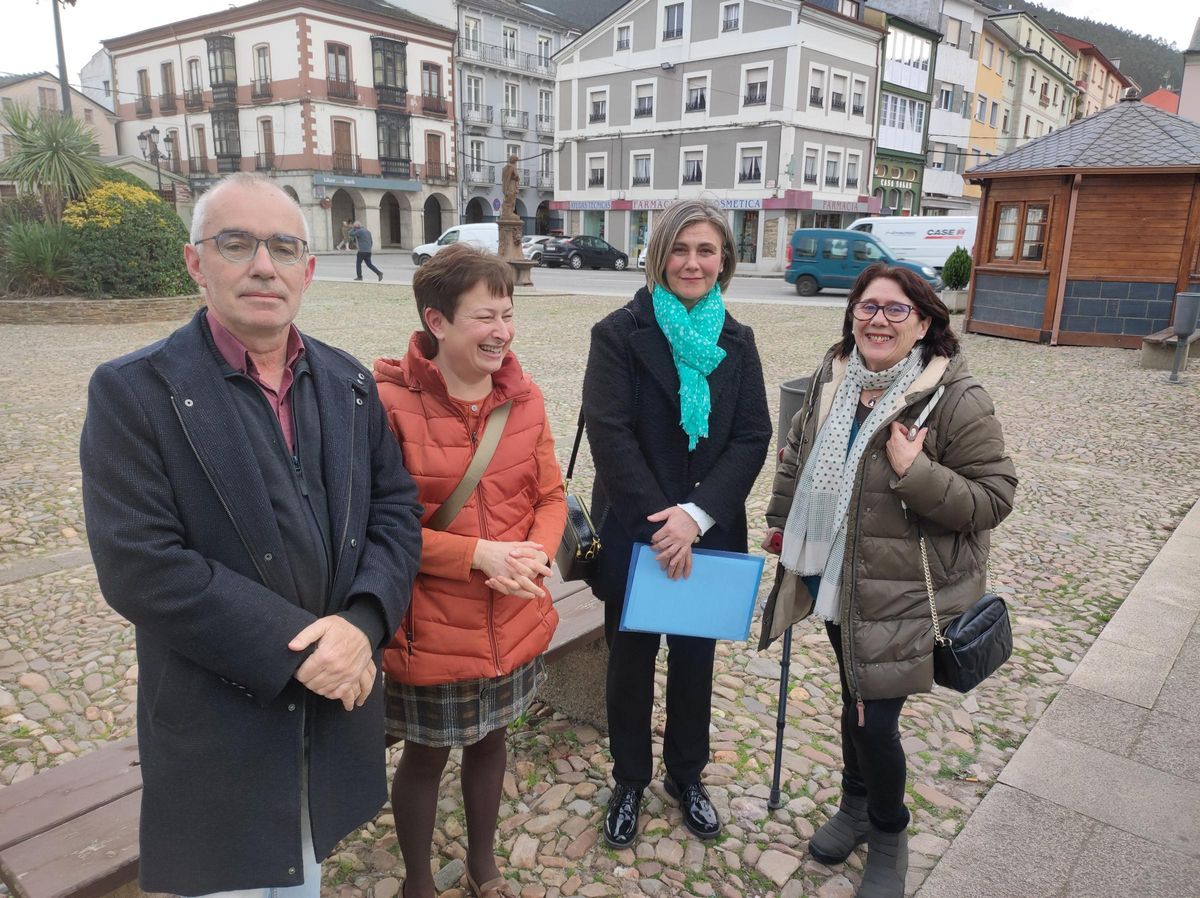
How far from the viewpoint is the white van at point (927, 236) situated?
973 inches

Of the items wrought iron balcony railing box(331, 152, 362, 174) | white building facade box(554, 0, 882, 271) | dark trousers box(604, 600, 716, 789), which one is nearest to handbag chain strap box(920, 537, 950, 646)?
dark trousers box(604, 600, 716, 789)

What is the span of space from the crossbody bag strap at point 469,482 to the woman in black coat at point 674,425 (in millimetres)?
443

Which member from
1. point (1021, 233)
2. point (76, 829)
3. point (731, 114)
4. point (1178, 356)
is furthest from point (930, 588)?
point (731, 114)

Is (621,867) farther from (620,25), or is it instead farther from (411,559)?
(620,25)

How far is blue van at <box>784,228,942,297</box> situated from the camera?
22.4 m

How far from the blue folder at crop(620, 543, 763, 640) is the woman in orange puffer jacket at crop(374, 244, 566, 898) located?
0.30m

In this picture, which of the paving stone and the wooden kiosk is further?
the wooden kiosk

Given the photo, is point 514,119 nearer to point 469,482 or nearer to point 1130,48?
point 469,482

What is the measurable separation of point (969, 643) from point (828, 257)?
21986mm

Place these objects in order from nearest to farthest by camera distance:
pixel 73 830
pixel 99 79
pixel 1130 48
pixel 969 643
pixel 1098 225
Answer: pixel 73 830, pixel 969 643, pixel 1098 225, pixel 99 79, pixel 1130 48

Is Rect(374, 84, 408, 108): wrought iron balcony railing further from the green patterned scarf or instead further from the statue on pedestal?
the green patterned scarf

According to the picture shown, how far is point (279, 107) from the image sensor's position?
43.8 m

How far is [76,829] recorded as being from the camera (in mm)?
1950

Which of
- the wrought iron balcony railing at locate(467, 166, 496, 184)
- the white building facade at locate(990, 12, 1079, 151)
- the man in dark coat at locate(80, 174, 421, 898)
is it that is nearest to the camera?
→ the man in dark coat at locate(80, 174, 421, 898)
